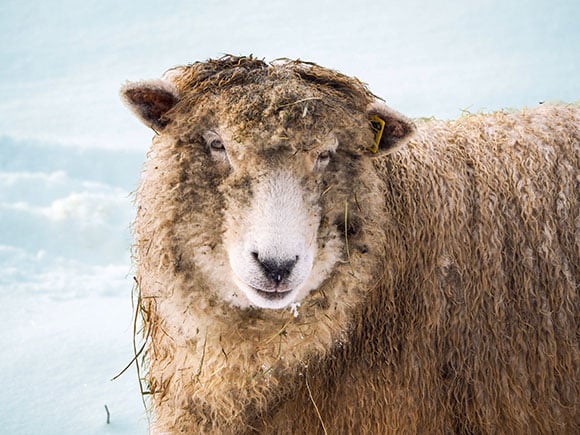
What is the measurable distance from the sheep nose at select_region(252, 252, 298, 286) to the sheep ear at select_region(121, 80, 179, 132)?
2.96 ft

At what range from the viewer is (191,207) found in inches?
117

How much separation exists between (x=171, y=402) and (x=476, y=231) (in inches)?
71.7

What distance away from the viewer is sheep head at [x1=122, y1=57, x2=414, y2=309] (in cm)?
273

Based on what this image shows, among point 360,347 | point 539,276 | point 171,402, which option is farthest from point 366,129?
point 171,402

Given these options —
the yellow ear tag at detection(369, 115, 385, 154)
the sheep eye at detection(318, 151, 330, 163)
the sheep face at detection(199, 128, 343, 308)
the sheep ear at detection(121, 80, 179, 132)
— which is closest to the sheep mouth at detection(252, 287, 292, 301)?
the sheep face at detection(199, 128, 343, 308)

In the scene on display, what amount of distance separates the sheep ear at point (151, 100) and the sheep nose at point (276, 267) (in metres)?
0.90

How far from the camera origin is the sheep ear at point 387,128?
3.14 m

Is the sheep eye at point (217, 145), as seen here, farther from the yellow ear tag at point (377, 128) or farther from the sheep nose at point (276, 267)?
the yellow ear tag at point (377, 128)

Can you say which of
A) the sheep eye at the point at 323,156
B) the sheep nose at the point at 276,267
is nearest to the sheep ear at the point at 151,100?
the sheep eye at the point at 323,156

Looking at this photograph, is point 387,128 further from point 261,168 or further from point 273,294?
point 273,294

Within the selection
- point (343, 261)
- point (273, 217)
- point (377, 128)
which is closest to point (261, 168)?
point (273, 217)

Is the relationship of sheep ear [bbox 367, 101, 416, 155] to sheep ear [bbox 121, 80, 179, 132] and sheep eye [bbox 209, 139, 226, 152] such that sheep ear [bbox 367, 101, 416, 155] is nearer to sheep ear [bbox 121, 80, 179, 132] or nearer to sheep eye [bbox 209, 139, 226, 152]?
sheep eye [bbox 209, 139, 226, 152]

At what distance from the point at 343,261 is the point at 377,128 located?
658 mm

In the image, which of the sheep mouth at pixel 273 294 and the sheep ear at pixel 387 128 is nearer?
→ the sheep mouth at pixel 273 294
